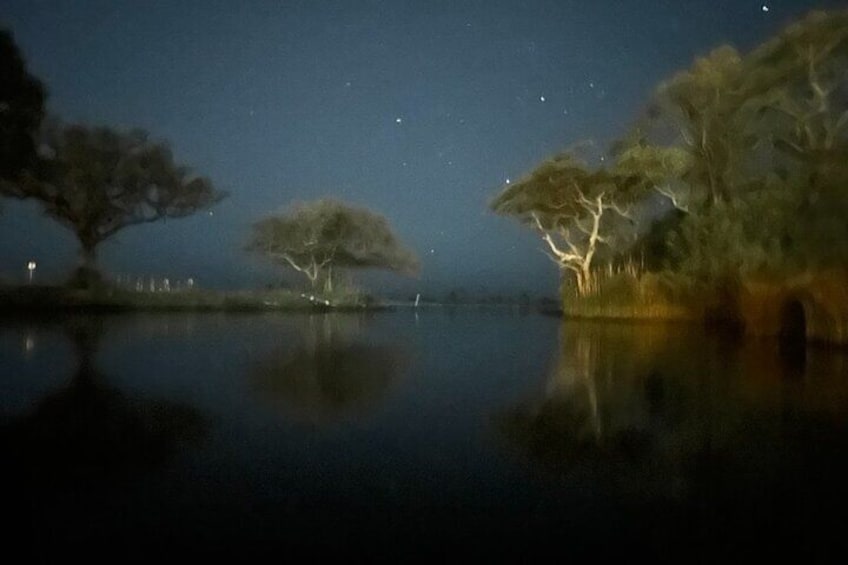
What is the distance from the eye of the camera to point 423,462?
15.2ft

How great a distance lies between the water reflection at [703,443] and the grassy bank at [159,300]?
22.3 meters

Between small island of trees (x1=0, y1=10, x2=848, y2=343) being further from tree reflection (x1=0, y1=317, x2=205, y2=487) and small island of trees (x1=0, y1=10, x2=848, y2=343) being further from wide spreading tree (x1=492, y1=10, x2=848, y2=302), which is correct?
tree reflection (x1=0, y1=317, x2=205, y2=487)

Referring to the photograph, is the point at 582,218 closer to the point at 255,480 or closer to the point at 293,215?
the point at 293,215

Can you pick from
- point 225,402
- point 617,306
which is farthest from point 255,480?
point 617,306

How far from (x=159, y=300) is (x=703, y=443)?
95.7 feet

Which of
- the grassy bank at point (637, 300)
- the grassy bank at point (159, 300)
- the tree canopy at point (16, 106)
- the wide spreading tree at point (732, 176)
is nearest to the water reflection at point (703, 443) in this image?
the wide spreading tree at point (732, 176)

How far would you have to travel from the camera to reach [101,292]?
29438 millimetres

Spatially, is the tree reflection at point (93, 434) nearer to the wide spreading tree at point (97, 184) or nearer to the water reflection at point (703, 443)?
the water reflection at point (703, 443)

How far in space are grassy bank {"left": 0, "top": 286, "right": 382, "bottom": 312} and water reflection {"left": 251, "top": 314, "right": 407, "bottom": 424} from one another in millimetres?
16388

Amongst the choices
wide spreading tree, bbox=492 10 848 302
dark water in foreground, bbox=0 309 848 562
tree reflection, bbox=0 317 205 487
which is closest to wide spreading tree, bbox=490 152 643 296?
wide spreading tree, bbox=492 10 848 302

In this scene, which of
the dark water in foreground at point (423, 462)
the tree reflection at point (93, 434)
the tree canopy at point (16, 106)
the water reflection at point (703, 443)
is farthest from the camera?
the tree canopy at point (16, 106)

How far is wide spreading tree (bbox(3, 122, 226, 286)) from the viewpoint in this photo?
29.4 metres

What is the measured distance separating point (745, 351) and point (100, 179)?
87.6 ft

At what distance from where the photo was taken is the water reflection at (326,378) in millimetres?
6555
